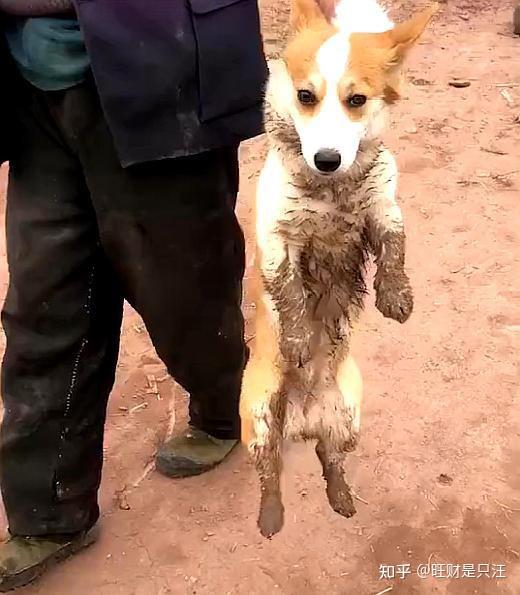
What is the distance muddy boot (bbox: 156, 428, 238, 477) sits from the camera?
300 cm

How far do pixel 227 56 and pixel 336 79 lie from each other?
50 centimetres

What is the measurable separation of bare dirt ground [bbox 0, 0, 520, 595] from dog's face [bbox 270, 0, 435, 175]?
1523 millimetres

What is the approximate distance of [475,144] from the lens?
4945 millimetres

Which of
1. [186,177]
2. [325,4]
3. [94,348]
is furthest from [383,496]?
[325,4]

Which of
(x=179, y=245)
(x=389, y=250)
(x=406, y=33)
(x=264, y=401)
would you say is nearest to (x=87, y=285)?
(x=179, y=245)

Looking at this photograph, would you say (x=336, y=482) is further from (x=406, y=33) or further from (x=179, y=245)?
(x=406, y=33)

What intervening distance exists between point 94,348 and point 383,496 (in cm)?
103

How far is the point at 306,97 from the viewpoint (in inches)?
60.9

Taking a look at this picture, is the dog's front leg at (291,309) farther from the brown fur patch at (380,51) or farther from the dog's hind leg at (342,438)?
the brown fur patch at (380,51)

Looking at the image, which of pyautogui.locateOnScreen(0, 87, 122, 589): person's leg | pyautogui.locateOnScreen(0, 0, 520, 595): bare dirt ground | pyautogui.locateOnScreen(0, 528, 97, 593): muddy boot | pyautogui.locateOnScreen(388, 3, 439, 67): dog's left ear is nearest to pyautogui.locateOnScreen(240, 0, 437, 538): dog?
pyautogui.locateOnScreen(388, 3, 439, 67): dog's left ear

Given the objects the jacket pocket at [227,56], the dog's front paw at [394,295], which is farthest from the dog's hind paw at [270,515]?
the jacket pocket at [227,56]

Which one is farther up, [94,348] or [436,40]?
[94,348]

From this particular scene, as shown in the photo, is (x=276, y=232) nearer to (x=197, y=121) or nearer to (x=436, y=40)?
(x=197, y=121)

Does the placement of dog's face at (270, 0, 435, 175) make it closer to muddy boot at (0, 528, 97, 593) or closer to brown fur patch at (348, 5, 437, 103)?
brown fur patch at (348, 5, 437, 103)
